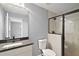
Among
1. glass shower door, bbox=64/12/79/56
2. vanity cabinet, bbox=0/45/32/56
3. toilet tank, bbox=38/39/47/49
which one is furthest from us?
glass shower door, bbox=64/12/79/56

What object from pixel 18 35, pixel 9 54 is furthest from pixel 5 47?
pixel 18 35

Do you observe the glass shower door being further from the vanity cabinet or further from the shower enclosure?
the vanity cabinet

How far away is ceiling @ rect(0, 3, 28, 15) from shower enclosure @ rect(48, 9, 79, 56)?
507 mm

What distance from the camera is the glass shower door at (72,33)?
59.6 inches

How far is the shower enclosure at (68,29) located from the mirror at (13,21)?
1.59 feet

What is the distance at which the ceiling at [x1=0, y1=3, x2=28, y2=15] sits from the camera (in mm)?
1171

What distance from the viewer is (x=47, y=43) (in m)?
1.44

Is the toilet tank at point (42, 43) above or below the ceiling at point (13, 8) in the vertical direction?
below

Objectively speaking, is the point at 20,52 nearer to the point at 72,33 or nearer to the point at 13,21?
the point at 13,21

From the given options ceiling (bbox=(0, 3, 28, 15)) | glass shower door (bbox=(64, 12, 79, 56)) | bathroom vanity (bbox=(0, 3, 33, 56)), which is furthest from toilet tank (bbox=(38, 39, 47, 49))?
ceiling (bbox=(0, 3, 28, 15))

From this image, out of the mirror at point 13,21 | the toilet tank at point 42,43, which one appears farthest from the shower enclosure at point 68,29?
the mirror at point 13,21

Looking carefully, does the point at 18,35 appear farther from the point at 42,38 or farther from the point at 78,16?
the point at 78,16

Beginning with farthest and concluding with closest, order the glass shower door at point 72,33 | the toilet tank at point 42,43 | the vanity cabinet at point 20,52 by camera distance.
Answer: the glass shower door at point 72,33, the toilet tank at point 42,43, the vanity cabinet at point 20,52

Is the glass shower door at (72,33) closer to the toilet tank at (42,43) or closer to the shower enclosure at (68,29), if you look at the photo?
the shower enclosure at (68,29)
